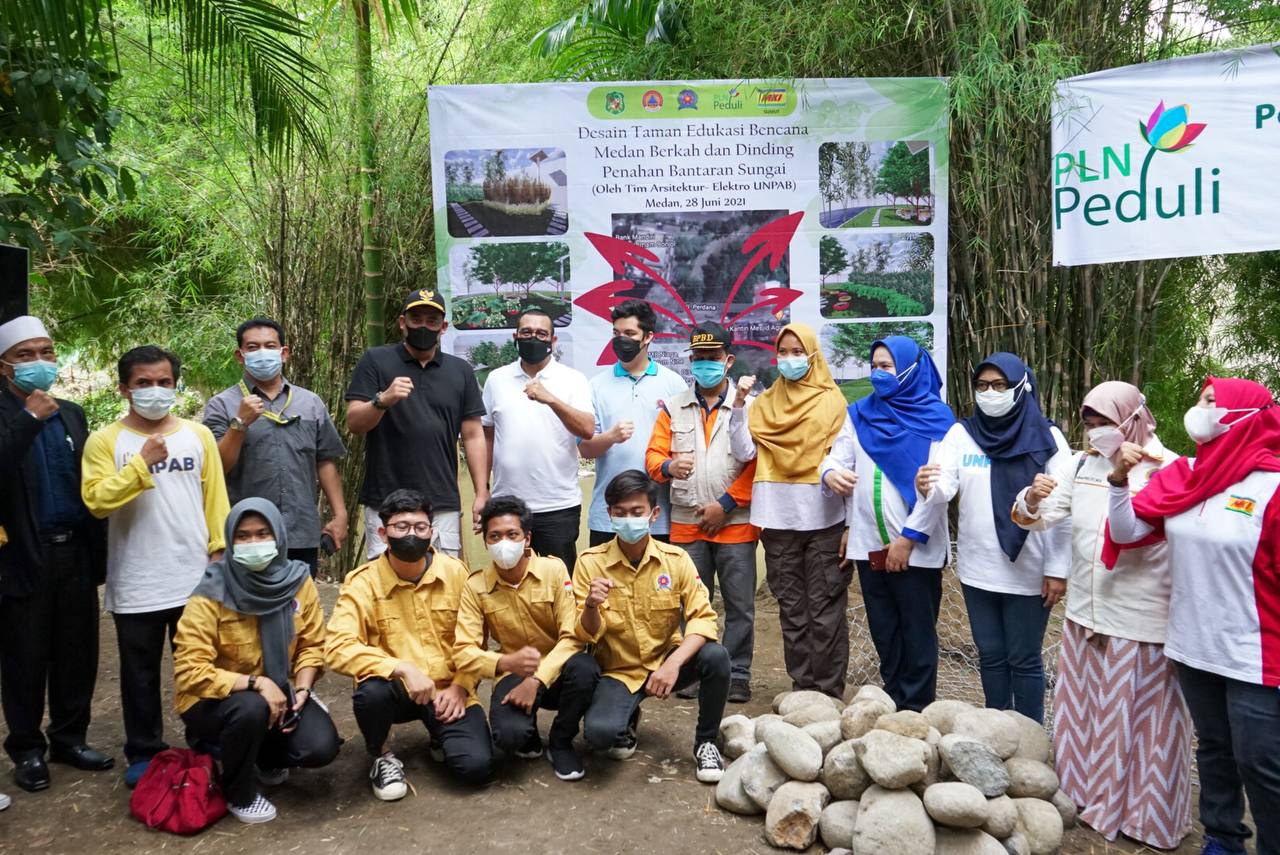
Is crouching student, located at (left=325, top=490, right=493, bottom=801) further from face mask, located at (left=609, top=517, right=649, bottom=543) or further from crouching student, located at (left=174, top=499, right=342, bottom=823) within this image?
face mask, located at (left=609, top=517, right=649, bottom=543)

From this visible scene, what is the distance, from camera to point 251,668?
3.16 m

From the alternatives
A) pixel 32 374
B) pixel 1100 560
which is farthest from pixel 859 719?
pixel 32 374

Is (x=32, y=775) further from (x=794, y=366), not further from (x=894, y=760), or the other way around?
(x=794, y=366)

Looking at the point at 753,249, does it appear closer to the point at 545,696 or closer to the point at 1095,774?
the point at 545,696

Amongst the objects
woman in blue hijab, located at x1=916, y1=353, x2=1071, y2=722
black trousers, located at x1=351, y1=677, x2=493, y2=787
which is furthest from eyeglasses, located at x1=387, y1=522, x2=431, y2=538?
woman in blue hijab, located at x1=916, y1=353, x2=1071, y2=722

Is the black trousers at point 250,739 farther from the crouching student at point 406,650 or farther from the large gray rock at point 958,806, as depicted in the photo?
the large gray rock at point 958,806

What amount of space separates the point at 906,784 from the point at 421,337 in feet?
7.62

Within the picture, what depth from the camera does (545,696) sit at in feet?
11.3

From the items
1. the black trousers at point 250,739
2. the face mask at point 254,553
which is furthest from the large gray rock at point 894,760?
the face mask at point 254,553

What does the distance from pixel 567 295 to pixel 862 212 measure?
1461 mm

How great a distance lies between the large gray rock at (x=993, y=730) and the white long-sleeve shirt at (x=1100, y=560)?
1.25ft

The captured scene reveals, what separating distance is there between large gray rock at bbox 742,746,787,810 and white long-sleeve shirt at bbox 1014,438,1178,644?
39.7 inches

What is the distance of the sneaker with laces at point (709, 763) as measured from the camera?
3299 mm

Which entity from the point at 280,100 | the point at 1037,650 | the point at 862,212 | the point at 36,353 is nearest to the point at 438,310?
the point at 280,100
